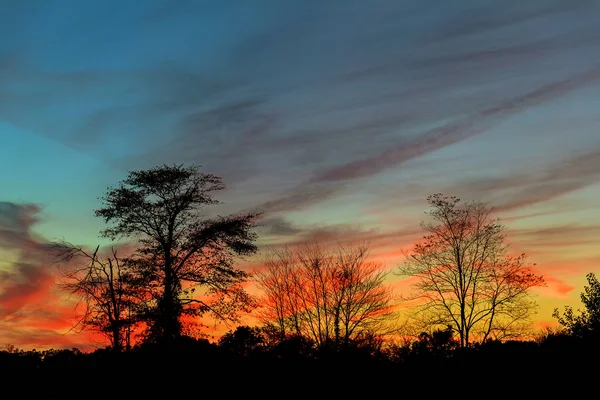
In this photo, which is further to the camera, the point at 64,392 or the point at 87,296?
the point at 87,296

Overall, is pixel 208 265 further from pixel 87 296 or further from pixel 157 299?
pixel 87 296

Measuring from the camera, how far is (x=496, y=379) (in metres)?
15.1

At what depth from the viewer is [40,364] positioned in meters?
17.7

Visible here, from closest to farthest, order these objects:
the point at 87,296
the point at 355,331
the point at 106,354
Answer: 1. the point at 106,354
2. the point at 87,296
3. the point at 355,331

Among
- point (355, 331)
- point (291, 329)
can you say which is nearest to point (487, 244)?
point (355, 331)

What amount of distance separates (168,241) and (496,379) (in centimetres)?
2366

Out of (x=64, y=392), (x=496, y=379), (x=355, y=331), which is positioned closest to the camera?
(x=496, y=379)

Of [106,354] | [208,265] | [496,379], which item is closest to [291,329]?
[208,265]

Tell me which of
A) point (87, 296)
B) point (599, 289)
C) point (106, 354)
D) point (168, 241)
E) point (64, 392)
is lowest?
point (64, 392)

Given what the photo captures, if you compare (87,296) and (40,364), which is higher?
(87,296)

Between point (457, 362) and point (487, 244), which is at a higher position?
point (487, 244)

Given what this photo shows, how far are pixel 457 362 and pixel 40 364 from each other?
13.4m

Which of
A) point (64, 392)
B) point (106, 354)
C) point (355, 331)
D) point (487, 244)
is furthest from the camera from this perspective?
point (487, 244)

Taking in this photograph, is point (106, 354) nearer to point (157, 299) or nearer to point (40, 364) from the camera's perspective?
point (40, 364)
